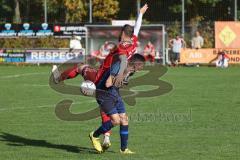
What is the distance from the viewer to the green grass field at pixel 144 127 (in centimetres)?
1063

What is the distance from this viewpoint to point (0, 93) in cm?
2175

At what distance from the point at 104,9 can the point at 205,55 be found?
1587 cm

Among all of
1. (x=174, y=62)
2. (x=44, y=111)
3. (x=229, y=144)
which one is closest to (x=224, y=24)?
(x=174, y=62)

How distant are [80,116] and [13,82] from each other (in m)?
11.5

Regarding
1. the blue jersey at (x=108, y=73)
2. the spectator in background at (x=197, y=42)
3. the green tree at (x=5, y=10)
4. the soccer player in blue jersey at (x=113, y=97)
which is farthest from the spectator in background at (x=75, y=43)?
the blue jersey at (x=108, y=73)

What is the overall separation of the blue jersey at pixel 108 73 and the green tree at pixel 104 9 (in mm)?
43607

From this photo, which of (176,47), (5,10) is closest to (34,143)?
(176,47)

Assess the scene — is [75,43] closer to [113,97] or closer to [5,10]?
[5,10]

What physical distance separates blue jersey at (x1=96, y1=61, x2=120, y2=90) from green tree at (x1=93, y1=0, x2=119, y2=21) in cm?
4361

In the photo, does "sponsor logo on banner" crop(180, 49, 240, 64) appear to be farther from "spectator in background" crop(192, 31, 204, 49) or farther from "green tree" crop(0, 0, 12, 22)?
"green tree" crop(0, 0, 12, 22)

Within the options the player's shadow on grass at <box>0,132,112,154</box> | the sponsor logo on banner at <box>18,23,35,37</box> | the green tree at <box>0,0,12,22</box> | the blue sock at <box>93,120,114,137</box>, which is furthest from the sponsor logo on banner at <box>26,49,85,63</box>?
the blue sock at <box>93,120,114,137</box>

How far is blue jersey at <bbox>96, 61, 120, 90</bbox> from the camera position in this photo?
10.1 metres

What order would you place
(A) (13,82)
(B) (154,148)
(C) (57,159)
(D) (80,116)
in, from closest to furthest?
1. (C) (57,159)
2. (B) (154,148)
3. (D) (80,116)
4. (A) (13,82)

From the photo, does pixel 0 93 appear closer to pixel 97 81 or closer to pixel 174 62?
pixel 97 81
